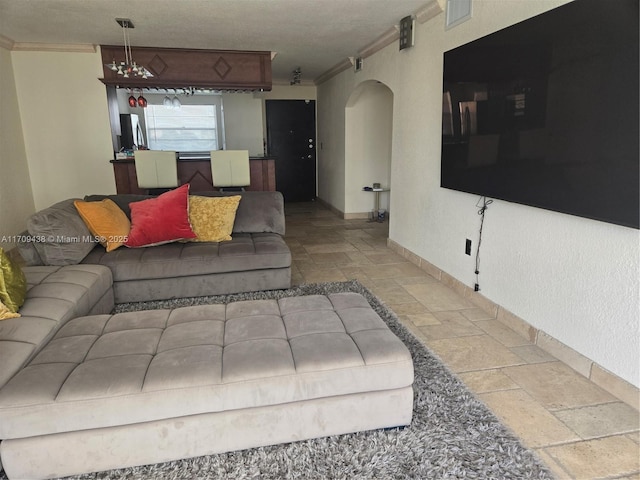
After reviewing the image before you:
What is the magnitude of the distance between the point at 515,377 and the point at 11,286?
2.60 meters

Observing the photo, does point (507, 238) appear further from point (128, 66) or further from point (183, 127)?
point (183, 127)

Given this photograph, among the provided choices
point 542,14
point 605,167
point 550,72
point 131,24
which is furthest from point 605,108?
point 131,24

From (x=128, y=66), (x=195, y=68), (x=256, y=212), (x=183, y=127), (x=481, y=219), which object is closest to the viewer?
(x=481, y=219)

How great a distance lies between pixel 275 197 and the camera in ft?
12.8

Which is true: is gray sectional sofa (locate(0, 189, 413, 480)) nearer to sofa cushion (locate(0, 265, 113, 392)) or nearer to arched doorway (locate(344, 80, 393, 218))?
sofa cushion (locate(0, 265, 113, 392))

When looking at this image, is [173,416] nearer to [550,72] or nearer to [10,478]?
[10,478]

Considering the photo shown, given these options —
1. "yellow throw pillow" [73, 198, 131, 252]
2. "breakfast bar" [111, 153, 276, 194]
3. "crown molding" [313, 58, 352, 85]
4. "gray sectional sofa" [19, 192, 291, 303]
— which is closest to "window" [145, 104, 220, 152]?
"crown molding" [313, 58, 352, 85]

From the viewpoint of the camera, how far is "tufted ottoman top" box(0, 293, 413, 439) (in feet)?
4.88

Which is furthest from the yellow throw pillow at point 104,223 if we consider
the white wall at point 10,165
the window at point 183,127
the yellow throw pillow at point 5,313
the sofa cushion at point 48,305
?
the window at point 183,127

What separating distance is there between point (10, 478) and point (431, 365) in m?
1.92

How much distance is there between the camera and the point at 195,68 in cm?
525

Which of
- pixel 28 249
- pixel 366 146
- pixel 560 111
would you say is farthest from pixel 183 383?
pixel 366 146

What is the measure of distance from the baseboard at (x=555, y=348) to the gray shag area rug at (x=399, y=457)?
69cm

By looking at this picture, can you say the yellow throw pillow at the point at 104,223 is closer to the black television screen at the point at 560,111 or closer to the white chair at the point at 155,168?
the white chair at the point at 155,168
